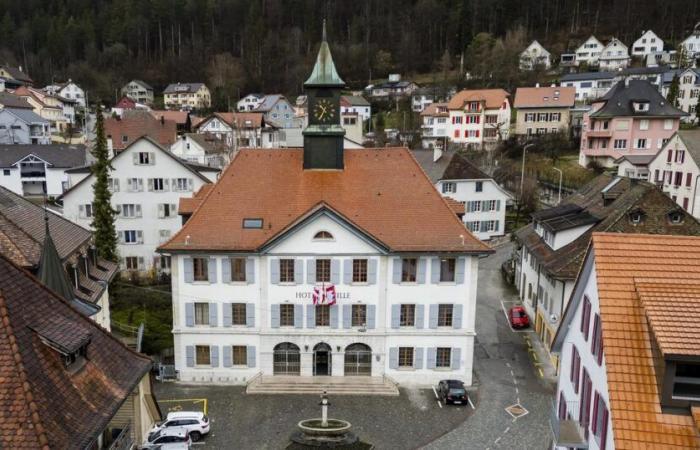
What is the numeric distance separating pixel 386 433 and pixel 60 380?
17.7 meters

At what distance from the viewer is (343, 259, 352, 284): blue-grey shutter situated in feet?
107

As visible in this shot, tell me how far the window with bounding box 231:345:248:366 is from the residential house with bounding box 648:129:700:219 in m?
42.8

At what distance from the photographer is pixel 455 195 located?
61188 millimetres

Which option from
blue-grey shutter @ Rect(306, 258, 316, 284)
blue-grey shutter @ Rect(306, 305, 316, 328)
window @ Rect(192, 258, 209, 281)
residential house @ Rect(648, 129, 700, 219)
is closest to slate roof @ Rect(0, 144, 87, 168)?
window @ Rect(192, 258, 209, 281)

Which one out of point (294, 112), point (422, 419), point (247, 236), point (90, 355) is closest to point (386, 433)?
point (422, 419)

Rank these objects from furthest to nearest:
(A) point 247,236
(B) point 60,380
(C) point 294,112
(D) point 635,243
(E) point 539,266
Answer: (C) point 294,112 → (E) point 539,266 → (A) point 247,236 → (D) point 635,243 → (B) point 60,380

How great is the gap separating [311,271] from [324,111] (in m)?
9.88

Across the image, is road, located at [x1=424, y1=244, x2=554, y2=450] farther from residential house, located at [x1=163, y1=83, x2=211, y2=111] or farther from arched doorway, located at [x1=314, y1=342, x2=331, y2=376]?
residential house, located at [x1=163, y1=83, x2=211, y2=111]

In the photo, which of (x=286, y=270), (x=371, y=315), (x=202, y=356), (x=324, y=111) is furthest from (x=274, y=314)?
(x=324, y=111)

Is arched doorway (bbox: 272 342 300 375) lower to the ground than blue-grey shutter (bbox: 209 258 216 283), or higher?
lower

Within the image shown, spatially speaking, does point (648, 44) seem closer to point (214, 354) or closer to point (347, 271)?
point (347, 271)

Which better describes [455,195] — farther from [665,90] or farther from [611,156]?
[665,90]

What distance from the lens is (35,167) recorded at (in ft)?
246

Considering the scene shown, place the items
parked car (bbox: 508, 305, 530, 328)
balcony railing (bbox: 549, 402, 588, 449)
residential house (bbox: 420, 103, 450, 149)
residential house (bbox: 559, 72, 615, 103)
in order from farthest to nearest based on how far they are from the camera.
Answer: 1. residential house (bbox: 559, 72, 615, 103)
2. residential house (bbox: 420, 103, 450, 149)
3. parked car (bbox: 508, 305, 530, 328)
4. balcony railing (bbox: 549, 402, 588, 449)
